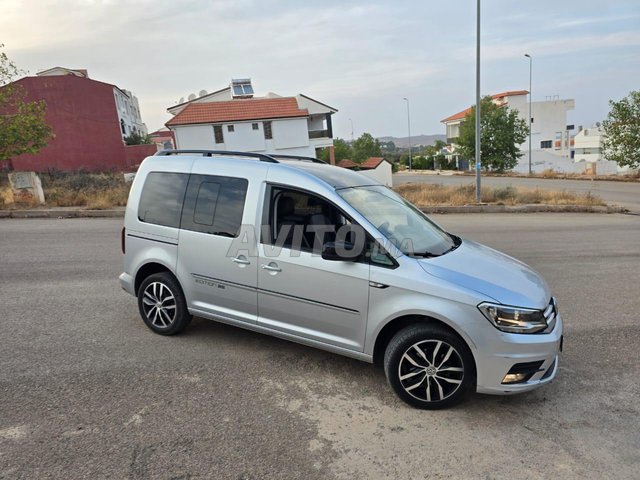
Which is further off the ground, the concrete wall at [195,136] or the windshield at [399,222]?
the concrete wall at [195,136]

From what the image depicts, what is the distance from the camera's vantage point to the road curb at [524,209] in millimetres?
15938

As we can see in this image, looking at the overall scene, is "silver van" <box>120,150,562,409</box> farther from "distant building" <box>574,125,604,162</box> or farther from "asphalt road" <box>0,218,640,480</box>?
"distant building" <box>574,125,604,162</box>

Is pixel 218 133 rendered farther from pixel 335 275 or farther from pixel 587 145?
pixel 587 145

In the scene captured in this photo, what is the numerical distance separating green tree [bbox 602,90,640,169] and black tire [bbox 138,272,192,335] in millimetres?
38402

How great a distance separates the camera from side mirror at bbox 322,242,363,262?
336 cm

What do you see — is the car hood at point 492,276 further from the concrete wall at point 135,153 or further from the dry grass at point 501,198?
the concrete wall at point 135,153

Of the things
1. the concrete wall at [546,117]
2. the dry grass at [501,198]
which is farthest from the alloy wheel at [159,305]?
the concrete wall at [546,117]

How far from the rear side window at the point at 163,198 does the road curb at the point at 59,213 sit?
10057mm

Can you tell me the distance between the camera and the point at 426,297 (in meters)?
3.13

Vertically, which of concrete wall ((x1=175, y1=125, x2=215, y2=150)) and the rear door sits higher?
concrete wall ((x1=175, y1=125, x2=215, y2=150))

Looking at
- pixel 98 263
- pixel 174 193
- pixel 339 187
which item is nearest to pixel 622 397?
pixel 339 187

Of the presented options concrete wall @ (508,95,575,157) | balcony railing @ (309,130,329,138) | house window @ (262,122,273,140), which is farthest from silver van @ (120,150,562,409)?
concrete wall @ (508,95,575,157)

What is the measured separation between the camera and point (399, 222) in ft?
13.0

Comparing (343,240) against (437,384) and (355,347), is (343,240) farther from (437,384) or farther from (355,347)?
(437,384)
